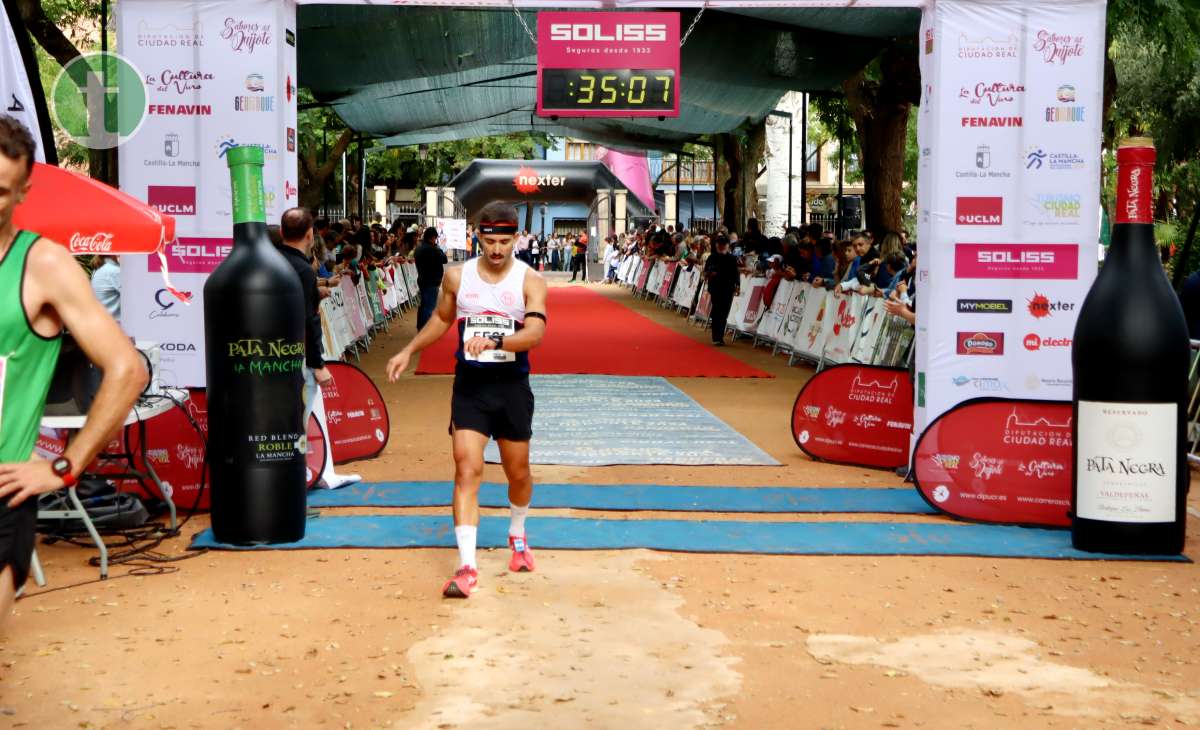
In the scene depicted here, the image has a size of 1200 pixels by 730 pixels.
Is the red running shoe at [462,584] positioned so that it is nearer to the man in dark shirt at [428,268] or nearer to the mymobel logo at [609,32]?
the mymobel logo at [609,32]

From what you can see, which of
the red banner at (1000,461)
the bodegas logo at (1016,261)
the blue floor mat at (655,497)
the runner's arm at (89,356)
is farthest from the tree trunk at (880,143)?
the runner's arm at (89,356)

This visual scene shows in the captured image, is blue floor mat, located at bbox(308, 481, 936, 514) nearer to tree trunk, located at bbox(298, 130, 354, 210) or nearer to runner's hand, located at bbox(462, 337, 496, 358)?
runner's hand, located at bbox(462, 337, 496, 358)

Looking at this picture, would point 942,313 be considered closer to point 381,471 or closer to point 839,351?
point 381,471

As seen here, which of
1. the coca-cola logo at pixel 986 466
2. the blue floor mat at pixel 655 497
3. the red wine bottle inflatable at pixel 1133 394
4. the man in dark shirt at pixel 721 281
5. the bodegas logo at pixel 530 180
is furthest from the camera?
the bodegas logo at pixel 530 180

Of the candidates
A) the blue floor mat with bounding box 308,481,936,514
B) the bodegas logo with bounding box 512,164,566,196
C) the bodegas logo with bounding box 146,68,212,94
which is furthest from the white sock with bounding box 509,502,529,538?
the bodegas logo with bounding box 512,164,566,196

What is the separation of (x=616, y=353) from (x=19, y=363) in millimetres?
17241

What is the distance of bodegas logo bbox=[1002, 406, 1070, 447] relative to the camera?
331 inches

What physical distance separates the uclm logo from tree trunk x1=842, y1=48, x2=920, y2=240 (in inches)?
358

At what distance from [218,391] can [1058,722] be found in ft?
15.4

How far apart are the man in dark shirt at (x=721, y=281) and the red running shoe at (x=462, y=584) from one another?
1556 cm

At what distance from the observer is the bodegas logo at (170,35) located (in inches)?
377

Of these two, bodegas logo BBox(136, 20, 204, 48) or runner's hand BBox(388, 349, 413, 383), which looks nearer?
runner's hand BBox(388, 349, 413, 383)

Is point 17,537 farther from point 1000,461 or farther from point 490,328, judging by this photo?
point 1000,461

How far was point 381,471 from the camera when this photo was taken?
1019cm
